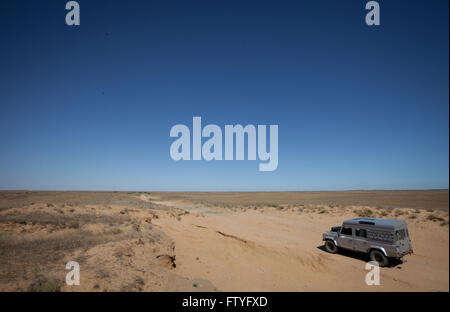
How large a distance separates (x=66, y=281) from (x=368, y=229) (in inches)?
553

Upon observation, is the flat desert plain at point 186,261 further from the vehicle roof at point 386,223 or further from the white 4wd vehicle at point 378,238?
the vehicle roof at point 386,223

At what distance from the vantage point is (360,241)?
11469mm

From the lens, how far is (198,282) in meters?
9.11

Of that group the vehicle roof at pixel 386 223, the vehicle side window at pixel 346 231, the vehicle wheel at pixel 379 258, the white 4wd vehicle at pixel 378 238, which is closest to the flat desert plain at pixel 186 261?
the vehicle wheel at pixel 379 258

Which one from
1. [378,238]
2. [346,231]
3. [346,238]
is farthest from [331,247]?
[378,238]

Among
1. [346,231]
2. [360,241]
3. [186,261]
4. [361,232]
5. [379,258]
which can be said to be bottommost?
[186,261]

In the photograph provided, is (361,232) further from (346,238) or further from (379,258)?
(379,258)

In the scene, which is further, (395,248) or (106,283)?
(395,248)

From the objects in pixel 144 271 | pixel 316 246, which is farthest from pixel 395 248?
pixel 144 271

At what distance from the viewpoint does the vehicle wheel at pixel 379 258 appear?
33.3ft

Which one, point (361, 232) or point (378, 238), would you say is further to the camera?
point (361, 232)

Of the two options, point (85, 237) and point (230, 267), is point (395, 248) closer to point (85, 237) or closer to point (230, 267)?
point (230, 267)

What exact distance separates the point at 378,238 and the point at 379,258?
112cm
